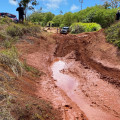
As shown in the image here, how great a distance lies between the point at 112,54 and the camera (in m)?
9.30

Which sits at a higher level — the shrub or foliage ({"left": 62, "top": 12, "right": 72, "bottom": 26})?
foliage ({"left": 62, "top": 12, "right": 72, "bottom": 26})

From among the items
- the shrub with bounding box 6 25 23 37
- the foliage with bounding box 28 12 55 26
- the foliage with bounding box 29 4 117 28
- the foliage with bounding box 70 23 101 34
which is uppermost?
the foliage with bounding box 28 12 55 26

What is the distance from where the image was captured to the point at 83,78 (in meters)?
7.57

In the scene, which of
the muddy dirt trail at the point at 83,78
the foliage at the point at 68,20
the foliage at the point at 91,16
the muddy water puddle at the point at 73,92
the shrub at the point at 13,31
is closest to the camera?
the muddy water puddle at the point at 73,92

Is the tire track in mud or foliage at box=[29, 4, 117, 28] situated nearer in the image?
the tire track in mud

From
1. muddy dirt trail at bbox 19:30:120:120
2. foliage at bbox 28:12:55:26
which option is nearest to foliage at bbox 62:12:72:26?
foliage at bbox 28:12:55:26

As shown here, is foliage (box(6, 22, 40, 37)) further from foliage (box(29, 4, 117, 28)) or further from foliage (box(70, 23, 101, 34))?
foliage (box(29, 4, 117, 28))

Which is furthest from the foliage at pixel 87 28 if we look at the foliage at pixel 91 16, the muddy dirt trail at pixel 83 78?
the muddy dirt trail at pixel 83 78

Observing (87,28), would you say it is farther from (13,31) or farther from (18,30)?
(13,31)

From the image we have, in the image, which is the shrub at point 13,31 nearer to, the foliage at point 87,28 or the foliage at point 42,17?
the foliage at point 87,28

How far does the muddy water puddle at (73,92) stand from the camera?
467 centimetres

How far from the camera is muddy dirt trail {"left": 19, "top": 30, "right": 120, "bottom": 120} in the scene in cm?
490

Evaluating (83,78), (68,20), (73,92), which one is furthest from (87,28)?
(73,92)

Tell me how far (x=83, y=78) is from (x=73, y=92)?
1583 mm
